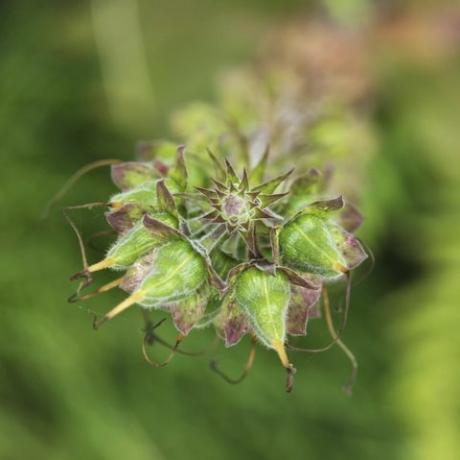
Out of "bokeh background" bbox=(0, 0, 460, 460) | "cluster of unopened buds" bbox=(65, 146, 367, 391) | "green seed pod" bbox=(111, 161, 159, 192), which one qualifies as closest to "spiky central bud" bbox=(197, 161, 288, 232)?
"cluster of unopened buds" bbox=(65, 146, 367, 391)

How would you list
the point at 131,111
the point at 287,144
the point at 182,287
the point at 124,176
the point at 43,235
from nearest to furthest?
the point at 182,287
the point at 124,176
the point at 287,144
the point at 131,111
the point at 43,235

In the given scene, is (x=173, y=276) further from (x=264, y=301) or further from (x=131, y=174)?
(x=131, y=174)

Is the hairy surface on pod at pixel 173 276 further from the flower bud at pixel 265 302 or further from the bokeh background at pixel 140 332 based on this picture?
the bokeh background at pixel 140 332

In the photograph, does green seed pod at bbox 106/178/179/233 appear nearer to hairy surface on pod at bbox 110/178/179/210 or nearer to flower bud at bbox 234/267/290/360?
hairy surface on pod at bbox 110/178/179/210

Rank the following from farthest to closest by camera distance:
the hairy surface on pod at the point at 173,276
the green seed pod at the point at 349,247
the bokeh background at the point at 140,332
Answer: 1. the bokeh background at the point at 140,332
2. the green seed pod at the point at 349,247
3. the hairy surface on pod at the point at 173,276

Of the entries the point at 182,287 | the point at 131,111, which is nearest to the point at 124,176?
the point at 182,287

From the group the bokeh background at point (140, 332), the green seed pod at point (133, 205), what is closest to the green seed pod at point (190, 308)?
the green seed pod at point (133, 205)

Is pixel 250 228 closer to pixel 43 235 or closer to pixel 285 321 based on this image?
pixel 285 321

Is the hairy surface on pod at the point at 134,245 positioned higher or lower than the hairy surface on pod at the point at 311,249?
higher
